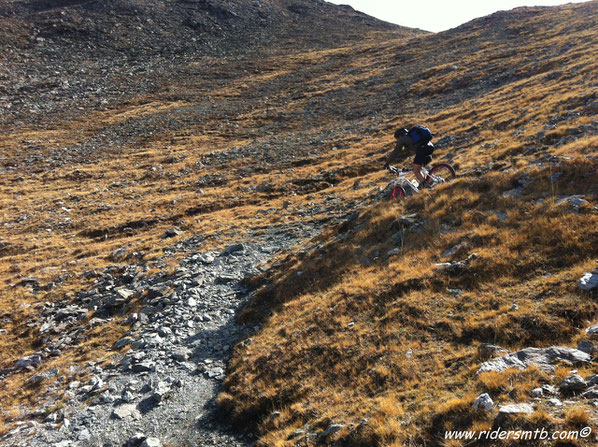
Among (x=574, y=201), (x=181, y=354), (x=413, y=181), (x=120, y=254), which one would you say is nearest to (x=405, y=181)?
(x=413, y=181)

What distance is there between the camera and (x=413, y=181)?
14.4 m

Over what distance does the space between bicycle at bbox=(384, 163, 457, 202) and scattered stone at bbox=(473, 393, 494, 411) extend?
994 centimetres

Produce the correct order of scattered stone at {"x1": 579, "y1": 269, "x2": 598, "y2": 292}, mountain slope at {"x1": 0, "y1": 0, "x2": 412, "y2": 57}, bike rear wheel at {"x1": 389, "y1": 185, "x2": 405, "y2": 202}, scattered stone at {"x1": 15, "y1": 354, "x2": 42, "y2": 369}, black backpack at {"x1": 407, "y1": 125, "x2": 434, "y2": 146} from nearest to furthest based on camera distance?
scattered stone at {"x1": 579, "y1": 269, "x2": 598, "y2": 292} → scattered stone at {"x1": 15, "y1": 354, "x2": 42, "y2": 369} → black backpack at {"x1": 407, "y1": 125, "x2": 434, "y2": 146} → bike rear wheel at {"x1": 389, "y1": 185, "x2": 405, "y2": 202} → mountain slope at {"x1": 0, "y1": 0, "x2": 412, "y2": 57}

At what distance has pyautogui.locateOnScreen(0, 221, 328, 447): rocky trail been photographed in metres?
7.55

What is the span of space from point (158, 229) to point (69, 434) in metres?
15.6

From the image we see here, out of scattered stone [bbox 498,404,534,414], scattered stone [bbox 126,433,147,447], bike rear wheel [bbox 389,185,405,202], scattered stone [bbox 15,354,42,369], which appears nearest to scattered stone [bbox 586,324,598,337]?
scattered stone [bbox 498,404,534,414]

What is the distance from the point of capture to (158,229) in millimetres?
22281

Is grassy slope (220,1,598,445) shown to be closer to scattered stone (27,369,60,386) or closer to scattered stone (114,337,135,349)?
scattered stone (114,337,135,349)

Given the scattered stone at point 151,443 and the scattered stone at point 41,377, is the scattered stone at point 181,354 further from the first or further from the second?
the scattered stone at point 41,377

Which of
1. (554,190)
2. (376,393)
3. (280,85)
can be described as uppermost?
(280,85)

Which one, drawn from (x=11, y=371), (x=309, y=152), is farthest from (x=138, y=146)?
(x=11, y=371)

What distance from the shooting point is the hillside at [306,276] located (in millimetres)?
6234

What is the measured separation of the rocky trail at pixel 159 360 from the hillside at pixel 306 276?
0.06 metres

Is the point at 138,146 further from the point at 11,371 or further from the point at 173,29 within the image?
the point at 173,29
